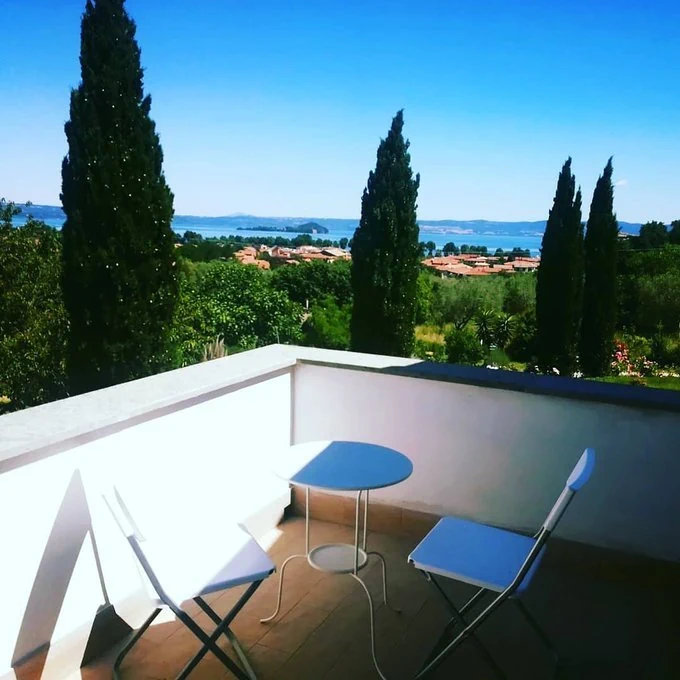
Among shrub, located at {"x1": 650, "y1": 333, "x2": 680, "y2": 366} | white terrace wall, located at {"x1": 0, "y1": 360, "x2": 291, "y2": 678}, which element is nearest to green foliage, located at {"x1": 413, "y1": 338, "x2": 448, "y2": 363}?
shrub, located at {"x1": 650, "y1": 333, "x2": 680, "y2": 366}

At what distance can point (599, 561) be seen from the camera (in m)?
2.85

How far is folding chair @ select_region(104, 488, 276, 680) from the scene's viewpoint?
5.86 ft

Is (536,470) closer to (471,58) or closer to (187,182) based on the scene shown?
(471,58)

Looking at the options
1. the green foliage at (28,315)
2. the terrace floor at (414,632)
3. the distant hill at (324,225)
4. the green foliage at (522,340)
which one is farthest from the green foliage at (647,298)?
the terrace floor at (414,632)

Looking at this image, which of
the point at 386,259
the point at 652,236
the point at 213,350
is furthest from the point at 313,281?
the point at 652,236

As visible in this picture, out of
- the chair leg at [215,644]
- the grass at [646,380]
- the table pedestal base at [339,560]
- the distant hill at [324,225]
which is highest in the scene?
the distant hill at [324,225]

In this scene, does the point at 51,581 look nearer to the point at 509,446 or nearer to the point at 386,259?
the point at 509,446

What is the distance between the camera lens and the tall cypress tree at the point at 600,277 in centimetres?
1342

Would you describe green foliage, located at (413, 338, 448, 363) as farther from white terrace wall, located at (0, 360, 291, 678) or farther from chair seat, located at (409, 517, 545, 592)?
chair seat, located at (409, 517, 545, 592)

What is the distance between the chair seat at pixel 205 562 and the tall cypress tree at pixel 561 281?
1178cm

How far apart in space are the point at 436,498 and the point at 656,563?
1013mm

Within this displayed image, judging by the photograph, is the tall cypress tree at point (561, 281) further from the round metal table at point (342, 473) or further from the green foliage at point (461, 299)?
Answer: the round metal table at point (342, 473)

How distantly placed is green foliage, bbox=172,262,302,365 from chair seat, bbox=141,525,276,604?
528 inches

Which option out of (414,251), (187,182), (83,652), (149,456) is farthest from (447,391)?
(187,182)
